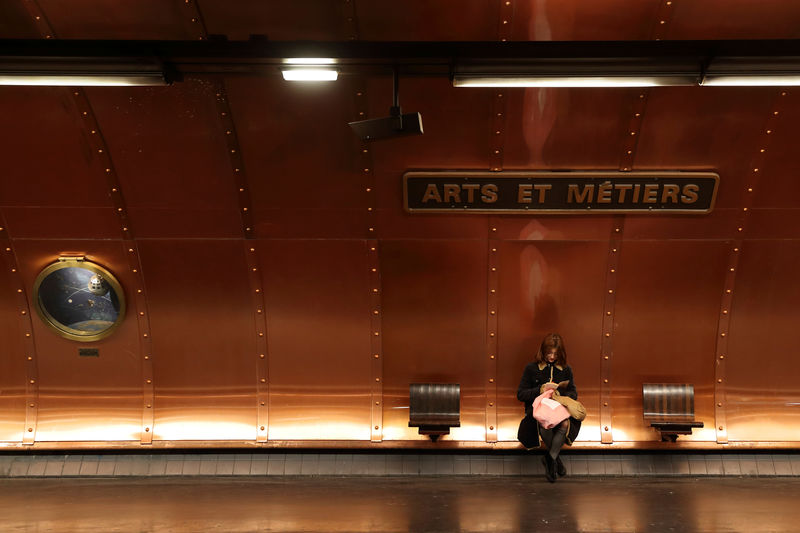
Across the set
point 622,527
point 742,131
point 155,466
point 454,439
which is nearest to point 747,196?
point 742,131

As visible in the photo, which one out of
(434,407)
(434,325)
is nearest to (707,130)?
(434,325)

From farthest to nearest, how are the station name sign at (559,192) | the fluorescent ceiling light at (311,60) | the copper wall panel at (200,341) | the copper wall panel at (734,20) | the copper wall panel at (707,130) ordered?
the copper wall panel at (200,341) → the station name sign at (559,192) → the copper wall panel at (707,130) → the copper wall panel at (734,20) → the fluorescent ceiling light at (311,60)

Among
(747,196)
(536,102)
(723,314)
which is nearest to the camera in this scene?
(536,102)

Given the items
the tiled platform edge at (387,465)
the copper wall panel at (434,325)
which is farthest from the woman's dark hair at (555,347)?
the tiled platform edge at (387,465)

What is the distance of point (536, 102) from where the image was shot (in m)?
5.16

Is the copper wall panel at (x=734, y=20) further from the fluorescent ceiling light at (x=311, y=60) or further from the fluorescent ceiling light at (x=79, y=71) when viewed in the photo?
the fluorescent ceiling light at (x=79, y=71)

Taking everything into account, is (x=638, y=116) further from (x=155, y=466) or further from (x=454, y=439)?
(x=155, y=466)

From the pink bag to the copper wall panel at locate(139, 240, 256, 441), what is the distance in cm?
262

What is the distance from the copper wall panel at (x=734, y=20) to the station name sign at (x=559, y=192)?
1135 mm

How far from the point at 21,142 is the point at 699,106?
216 inches

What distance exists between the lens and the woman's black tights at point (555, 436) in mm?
5656

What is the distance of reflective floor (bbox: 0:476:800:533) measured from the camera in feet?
15.8

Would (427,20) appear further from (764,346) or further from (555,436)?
(764,346)

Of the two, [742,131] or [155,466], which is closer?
[742,131]
